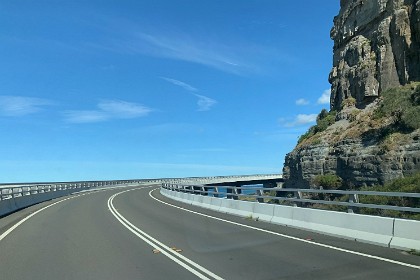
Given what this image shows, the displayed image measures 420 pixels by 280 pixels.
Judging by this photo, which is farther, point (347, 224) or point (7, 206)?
point (7, 206)

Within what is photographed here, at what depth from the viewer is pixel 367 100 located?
51875 millimetres

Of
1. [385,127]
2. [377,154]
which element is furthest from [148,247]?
[385,127]

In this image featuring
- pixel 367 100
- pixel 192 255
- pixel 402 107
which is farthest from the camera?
pixel 367 100

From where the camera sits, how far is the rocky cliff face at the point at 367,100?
3662cm

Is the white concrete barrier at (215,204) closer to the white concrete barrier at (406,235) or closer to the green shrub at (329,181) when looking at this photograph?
the white concrete barrier at (406,235)

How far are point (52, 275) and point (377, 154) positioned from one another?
32055 mm

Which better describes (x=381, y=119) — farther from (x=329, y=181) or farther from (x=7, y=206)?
(x=7, y=206)

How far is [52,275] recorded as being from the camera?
30.2 ft

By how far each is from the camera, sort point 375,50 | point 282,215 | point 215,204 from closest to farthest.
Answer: point 282,215 → point 215,204 → point 375,50

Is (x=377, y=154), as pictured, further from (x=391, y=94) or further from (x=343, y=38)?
(x=343, y=38)

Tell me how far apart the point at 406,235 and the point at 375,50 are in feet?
147

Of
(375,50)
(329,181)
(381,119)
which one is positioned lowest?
(329,181)

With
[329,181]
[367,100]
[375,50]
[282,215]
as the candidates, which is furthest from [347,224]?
[375,50]

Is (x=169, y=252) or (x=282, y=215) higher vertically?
(x=282, y=215)
